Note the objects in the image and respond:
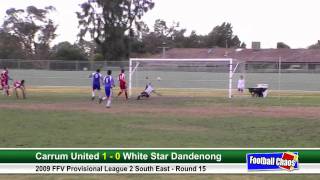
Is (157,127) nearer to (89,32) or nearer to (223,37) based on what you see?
(89,32)

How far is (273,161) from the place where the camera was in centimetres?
728

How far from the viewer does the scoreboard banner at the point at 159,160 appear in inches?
281

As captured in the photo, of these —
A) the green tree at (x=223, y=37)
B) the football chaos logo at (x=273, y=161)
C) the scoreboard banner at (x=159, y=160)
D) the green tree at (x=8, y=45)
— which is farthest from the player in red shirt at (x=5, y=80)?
the green tree at (x=223, y=37)

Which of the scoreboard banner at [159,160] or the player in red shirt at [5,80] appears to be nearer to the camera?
the scoreboard banner at [159,160]

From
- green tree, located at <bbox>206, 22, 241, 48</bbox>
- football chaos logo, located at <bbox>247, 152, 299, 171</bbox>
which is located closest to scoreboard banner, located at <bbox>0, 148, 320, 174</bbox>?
football chaos logo, located at <bbox>247, 152, 299, 171</bbox>

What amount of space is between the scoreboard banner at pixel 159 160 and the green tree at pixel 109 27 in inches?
2469

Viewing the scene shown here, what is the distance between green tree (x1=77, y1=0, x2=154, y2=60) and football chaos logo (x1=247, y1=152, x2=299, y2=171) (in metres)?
62.8

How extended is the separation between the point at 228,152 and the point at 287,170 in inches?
34.4

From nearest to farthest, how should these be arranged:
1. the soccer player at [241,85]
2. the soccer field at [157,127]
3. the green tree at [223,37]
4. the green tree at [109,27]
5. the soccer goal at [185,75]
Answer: the soccer field at [157,127]
the soccer player at [241,85]
the soccer goal at [185,75]
the green tree at [109,27]
the green tree at [223,37]

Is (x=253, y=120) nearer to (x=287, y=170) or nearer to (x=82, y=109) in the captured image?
(x=82, y=109)

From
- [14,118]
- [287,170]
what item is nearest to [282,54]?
A: [14,118]

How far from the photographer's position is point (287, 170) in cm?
740

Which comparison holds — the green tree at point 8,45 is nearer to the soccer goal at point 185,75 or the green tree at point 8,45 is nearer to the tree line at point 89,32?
the tree line at point 89,32

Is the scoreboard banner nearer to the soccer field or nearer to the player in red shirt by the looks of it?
the soccer field
